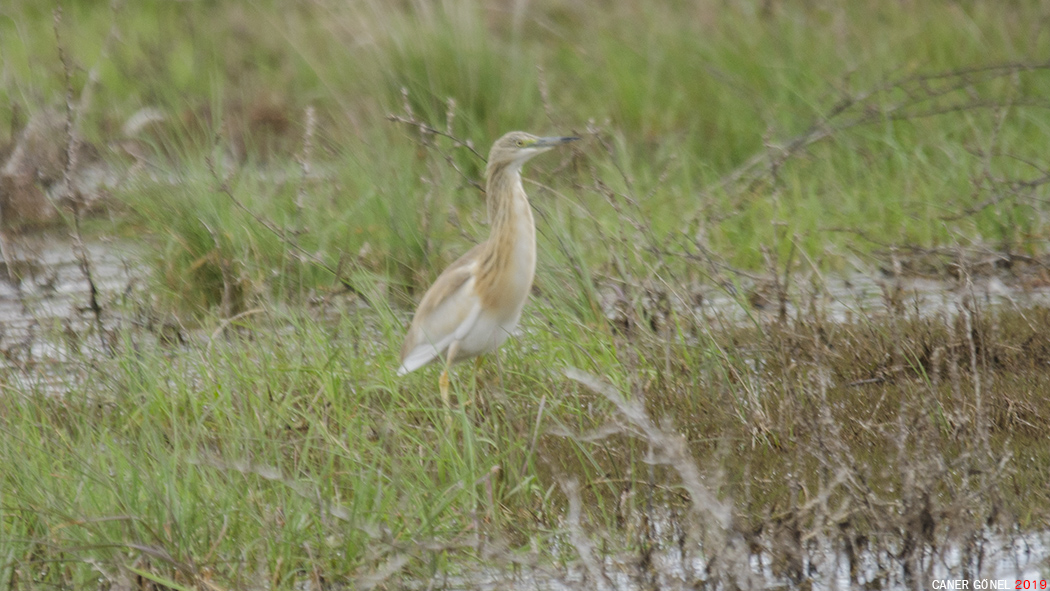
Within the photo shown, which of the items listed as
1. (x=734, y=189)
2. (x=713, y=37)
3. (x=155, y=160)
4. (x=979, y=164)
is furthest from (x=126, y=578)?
(x=713, y=37)

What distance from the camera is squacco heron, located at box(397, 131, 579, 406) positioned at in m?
4.30

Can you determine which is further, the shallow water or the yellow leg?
the shallow water

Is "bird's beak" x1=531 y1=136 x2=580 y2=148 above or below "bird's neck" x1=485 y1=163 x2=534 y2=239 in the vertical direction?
above

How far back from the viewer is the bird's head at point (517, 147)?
443 centimetres

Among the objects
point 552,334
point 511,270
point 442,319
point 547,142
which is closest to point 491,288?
point 511,270

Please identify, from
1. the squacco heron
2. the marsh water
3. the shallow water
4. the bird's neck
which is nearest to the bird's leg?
the squacco heron

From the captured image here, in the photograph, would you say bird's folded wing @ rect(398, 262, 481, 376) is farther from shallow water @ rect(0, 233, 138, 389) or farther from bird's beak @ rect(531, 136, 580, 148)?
shallow water @ rect(0, 233, 138, 389)

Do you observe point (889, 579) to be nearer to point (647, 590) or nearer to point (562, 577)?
point (647, 590)

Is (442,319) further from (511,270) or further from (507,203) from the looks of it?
(507,203)

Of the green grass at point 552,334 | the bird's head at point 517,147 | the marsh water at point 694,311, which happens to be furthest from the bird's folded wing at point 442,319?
the marsh water at point 694,311

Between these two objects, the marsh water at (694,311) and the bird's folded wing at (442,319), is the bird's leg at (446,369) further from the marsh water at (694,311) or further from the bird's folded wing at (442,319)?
the marsh water at (694,311)

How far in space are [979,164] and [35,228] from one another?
5.09 metres

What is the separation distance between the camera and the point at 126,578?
9.98ft

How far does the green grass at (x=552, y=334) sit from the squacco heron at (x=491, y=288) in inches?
5.7
